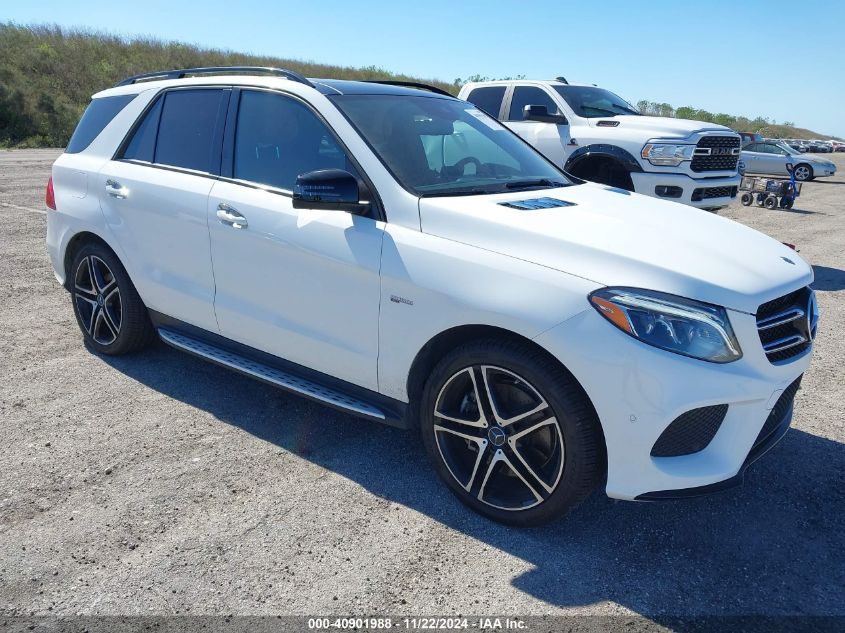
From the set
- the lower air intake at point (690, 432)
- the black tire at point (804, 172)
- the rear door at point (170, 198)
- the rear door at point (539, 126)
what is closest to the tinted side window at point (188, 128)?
the rear door at point (170, 198)

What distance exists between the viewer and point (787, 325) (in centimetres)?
289

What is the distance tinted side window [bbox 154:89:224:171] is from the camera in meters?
4.05

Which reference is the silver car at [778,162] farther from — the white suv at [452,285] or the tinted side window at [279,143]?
the tinted side window at [279,143]

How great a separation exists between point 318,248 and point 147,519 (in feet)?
4.78

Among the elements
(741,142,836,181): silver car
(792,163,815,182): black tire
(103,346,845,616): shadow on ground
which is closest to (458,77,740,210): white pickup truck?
(103,346,845,616): shadow on ground

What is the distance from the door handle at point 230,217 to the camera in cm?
364

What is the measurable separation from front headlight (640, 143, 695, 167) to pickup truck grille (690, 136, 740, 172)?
14 cm

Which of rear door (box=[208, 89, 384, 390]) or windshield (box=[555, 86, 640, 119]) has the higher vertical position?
windshield (box=[555, 86, 640, 119])

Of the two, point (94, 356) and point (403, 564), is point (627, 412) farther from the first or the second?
point (94, 356)

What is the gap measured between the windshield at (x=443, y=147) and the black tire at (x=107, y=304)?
203 centimetres

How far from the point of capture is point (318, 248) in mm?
3316

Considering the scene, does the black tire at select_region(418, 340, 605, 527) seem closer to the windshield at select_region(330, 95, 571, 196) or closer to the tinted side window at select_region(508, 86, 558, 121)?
the windshield at select_region(330, 95, 571, 196)

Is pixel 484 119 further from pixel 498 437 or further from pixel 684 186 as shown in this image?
pixel 684 186

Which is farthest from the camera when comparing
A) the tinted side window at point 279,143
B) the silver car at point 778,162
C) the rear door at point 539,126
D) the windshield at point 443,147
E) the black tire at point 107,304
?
the silver car at point 778,162
